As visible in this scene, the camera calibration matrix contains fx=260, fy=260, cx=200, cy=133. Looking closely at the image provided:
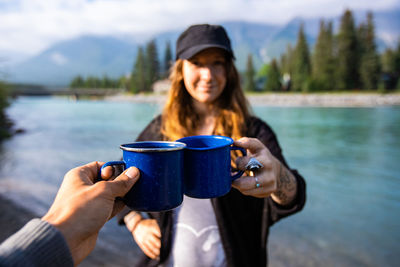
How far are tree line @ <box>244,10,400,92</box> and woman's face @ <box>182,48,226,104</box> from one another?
4161cm

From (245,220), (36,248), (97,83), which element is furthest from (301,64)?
(97,83)

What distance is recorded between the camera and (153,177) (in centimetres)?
86

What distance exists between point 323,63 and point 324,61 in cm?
45

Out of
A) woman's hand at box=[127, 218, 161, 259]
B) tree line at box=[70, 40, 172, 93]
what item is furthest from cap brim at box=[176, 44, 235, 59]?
tree line at box=[70, 40, 172, 93]

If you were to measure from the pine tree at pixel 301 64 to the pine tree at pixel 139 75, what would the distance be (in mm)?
30179

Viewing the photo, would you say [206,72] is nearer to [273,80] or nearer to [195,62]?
[195,62]

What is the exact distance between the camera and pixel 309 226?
16.9 ft

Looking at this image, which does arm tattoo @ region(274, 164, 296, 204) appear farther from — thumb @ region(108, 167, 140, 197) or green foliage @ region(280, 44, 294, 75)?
green foliage @ region(280, 44, 294, 75)

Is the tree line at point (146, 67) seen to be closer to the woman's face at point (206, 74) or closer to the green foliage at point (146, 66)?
the green foliage at point (146, 66)

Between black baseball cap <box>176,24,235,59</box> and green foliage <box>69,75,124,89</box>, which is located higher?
green foliage <box>69,75,124,89</box>

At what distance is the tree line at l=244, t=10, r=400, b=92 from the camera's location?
38.1 meters

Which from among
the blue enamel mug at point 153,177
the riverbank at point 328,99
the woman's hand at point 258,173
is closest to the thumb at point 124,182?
the blue enamel mug at point 153,177

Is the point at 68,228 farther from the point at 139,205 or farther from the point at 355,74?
the point at 355,74

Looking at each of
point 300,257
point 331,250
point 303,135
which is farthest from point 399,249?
point 303,135
